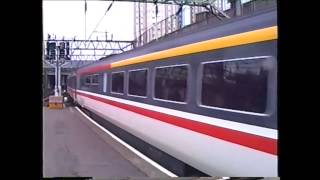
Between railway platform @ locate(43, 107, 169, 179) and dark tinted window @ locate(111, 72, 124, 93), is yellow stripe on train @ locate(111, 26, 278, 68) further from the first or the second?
dark tinted window @ locate(111, 72, 124, 93)

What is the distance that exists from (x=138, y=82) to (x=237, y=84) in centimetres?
319

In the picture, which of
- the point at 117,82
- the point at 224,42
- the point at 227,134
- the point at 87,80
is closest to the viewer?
the point at 227,134

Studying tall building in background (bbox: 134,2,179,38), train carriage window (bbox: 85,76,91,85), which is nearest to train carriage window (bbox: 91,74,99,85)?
train carriage window (bbox: 85,76,91,85)

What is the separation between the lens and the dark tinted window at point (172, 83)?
16.1 feet

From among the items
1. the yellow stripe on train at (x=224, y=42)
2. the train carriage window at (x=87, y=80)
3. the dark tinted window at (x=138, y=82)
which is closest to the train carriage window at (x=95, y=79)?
the train carriage window at (x=87, y=80)

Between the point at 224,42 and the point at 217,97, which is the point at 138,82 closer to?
the point at 217,97

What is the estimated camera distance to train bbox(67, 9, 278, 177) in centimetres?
354

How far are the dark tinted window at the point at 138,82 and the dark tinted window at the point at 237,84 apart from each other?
2.20 m

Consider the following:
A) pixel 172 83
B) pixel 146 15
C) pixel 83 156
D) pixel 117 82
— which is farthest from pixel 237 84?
pixel 117 82

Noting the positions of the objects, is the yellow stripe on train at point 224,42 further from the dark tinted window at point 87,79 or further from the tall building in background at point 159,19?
the dark tinted window at point 87,79

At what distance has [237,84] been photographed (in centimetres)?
386

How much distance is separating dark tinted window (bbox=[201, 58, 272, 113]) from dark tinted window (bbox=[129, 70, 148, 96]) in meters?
2.20
